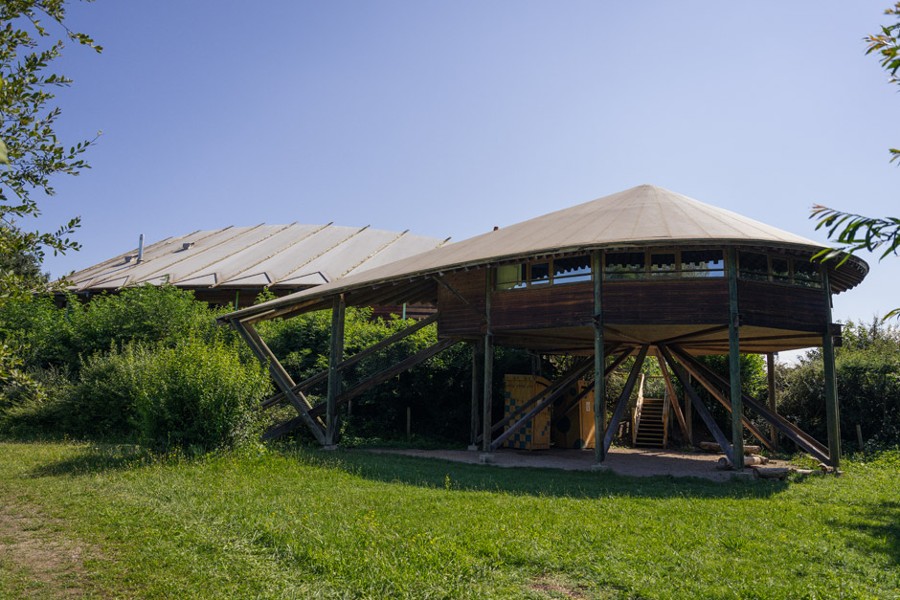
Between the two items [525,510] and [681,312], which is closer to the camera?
[525,510]

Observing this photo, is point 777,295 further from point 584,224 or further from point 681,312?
point 584,224

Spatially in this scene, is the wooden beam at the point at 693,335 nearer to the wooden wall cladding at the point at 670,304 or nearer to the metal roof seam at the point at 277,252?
the wooden wall cladding at the point at 670,304

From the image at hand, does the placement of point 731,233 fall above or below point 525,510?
above

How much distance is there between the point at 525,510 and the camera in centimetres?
908

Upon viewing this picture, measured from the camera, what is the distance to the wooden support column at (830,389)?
46.6ft

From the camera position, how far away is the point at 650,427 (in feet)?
72.4

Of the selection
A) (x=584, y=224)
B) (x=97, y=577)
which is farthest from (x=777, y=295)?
(x=97, y=577)

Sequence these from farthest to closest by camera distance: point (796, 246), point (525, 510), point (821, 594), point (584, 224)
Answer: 1. point (584, 224)
2. point (796, 246)
3. point (525, 510)
4. point (821, 594)

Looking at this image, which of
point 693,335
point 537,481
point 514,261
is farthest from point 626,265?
point 537,481

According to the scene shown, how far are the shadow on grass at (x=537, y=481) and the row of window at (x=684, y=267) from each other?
404 cm

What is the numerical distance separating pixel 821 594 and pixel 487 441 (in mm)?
10424

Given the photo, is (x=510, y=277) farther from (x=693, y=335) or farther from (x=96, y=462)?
(x=96, y=462)

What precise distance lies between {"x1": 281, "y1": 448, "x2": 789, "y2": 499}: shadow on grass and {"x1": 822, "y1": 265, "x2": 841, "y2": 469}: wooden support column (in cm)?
269

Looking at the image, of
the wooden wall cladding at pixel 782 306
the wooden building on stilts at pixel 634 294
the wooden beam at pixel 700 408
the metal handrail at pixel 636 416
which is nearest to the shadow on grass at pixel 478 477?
the wooden building on stilts at pixel 634 294
